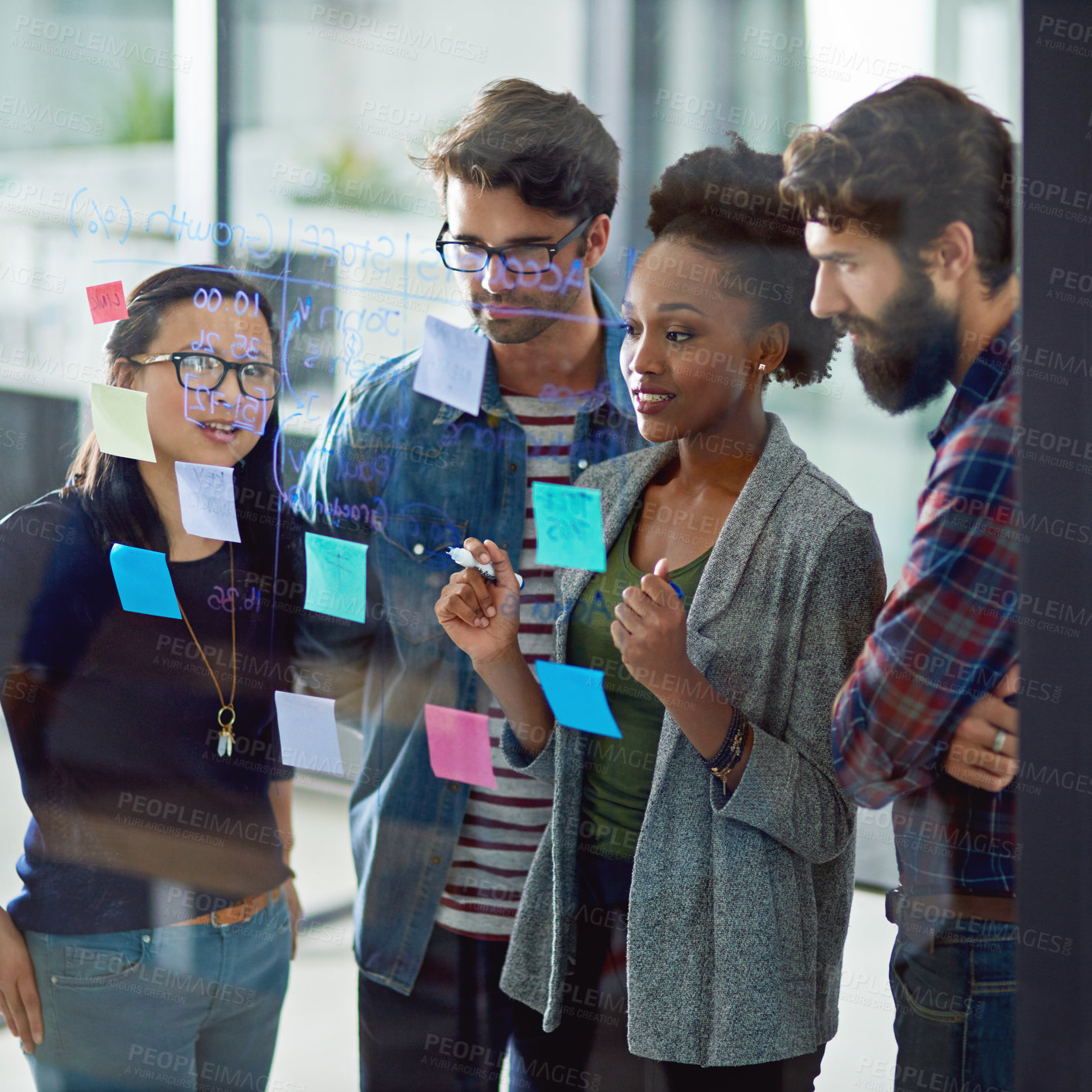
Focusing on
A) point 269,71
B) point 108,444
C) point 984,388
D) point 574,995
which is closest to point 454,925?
point 574,995

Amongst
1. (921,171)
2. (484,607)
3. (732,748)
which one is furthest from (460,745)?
(921,171)

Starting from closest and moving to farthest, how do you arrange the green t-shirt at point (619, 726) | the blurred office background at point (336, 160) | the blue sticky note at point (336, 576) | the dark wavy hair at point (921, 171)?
the dark wavy hair at point (921, 171)
the blurred office background at point (336, 160)
the green t-shirt at point (619, 726)
the blue sticky note at point (336, 576)

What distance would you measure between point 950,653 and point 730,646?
0.24 meters

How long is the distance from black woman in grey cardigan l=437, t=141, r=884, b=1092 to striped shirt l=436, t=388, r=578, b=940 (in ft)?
0.34

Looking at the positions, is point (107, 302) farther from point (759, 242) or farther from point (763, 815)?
point (763, 815)

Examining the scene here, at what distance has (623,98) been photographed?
1.32m

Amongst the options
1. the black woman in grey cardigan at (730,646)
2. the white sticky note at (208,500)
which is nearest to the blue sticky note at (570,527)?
the black woman in grey cardigan at (730,646)

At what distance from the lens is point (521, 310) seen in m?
1.38

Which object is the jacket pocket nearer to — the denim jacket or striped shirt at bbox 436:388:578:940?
the denim jacket

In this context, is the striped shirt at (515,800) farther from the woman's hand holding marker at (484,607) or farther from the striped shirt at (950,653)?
the striped shirt at (950,653)

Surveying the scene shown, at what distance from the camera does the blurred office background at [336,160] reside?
1.20 meters

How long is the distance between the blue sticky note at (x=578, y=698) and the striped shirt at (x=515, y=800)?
0.04 m

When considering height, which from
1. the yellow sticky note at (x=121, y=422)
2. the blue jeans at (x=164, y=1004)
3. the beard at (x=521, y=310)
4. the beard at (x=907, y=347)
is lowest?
the blue jeans at (x=164, y=1004)

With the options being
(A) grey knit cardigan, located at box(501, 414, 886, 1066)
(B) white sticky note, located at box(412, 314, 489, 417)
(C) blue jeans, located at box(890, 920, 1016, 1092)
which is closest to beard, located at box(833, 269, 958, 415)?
(A) grey knit cardigan, located at box(501, 414, 886, 1066)
